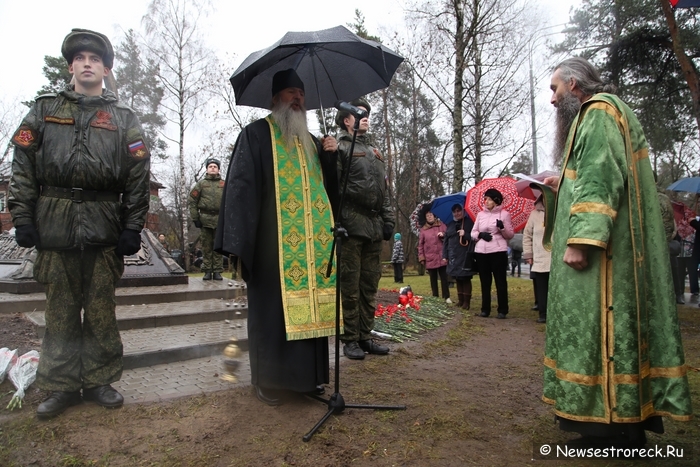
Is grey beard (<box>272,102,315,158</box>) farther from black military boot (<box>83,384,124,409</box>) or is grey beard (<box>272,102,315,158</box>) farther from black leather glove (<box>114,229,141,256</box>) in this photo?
black military boot (<box>83,384,124,409</box>)

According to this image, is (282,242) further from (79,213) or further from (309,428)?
(79,213)

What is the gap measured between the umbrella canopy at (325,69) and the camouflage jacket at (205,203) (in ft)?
17.9

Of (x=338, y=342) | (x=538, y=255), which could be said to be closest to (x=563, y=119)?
(x=338, y=342)

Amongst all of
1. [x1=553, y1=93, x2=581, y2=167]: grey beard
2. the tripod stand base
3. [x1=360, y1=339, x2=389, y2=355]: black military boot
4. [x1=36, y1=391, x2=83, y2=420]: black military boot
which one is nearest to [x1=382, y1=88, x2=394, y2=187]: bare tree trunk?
[x1=360, y1=339, x2=389, y2=355]: black military boot

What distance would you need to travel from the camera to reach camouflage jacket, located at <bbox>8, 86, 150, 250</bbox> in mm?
3162

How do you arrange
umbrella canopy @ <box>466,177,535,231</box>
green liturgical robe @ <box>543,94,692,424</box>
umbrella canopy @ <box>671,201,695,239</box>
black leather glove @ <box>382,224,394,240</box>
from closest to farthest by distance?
1. green liturgical robe @ <box>543,94,692,424</box>
2. black leather glove @ <box>382,224,394,240</box>
3. umbrella canopy @ <box>466,177,535,231</box>
4. umbrella canopy @ <box>671,201,695,239</box>

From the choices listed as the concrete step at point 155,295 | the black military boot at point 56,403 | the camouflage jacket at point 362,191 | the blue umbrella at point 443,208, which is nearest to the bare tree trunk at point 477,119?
the blue umbrella at point 443,208

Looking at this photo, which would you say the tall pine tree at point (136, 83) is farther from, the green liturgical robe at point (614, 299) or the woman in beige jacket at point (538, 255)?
the green liturgical robe at point (614, 299)

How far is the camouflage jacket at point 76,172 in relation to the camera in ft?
10.4

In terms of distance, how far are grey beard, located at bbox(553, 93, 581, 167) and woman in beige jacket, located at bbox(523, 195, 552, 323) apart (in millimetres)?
3932

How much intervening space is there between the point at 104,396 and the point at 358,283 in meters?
2.35

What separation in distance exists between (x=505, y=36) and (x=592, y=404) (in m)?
16.9

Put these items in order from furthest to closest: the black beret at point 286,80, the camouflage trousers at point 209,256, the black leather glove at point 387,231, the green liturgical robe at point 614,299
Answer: the camouflage trousers at point 209,256, the black leather glove at point 387,231, the black beret at point 286,80, the green liturgical robe at point 614,299

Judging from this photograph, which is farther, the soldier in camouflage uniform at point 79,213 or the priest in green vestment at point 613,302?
the soldier in camouflage uniform at point 79,213
